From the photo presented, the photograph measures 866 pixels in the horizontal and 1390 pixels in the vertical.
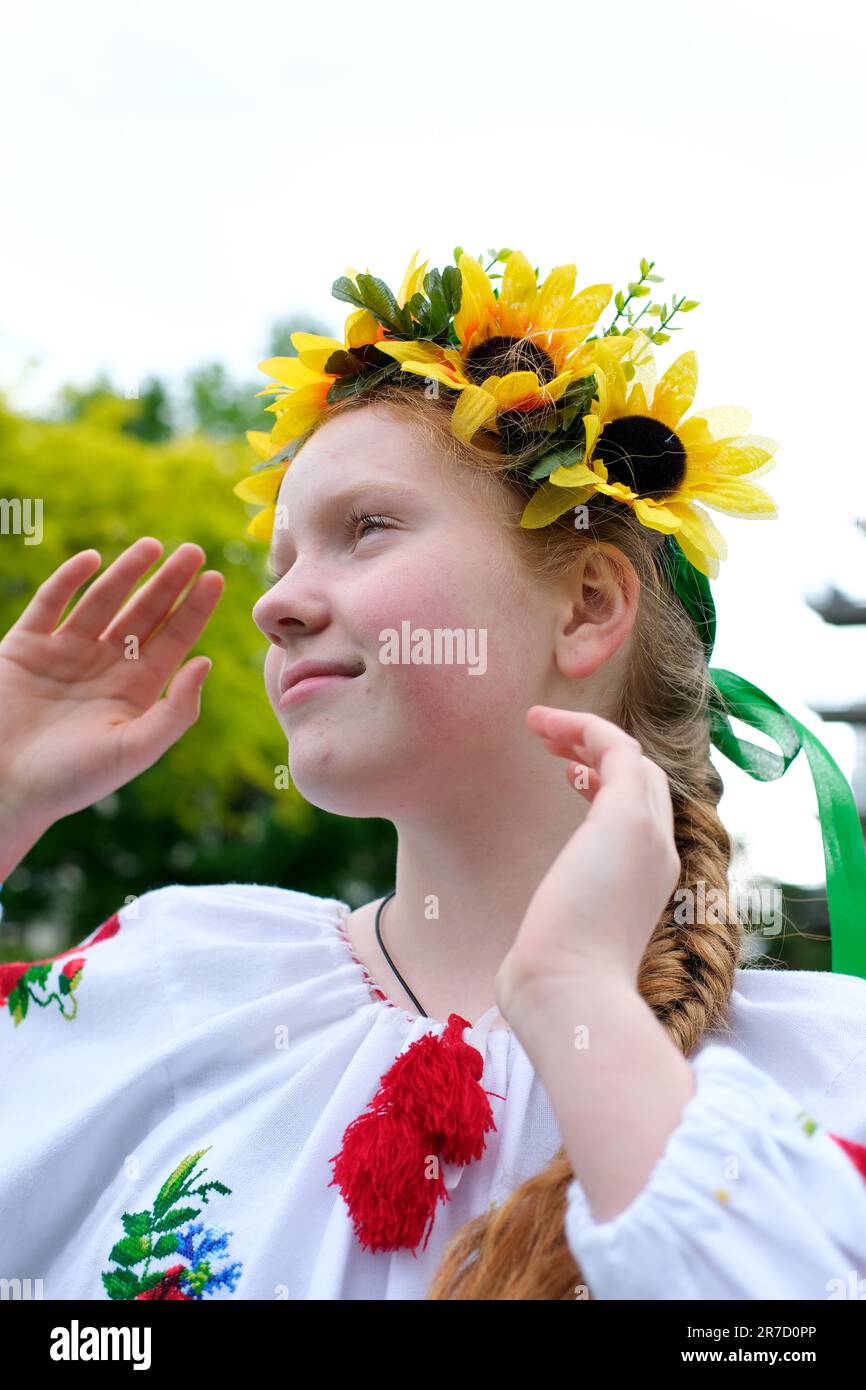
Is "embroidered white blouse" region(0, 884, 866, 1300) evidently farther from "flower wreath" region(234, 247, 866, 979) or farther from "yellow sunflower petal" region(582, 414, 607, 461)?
"yellow sunflower petal" region(582, 414, 607, 461)

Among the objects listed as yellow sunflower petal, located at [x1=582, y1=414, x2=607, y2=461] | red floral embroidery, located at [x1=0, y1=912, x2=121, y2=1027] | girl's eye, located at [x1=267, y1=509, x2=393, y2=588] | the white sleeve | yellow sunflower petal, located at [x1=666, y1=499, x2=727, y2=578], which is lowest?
the white sleeve

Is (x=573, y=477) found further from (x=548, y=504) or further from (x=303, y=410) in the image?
(x=303, y=410)

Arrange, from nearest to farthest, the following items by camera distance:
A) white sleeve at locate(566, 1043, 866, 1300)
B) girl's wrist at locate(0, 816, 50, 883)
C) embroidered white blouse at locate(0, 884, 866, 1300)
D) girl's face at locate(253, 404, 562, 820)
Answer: white sleeve at locate(566, 1043, 866, 1300)
embroidered white blouse at locate(0, 884, 866, 1300)
girl's face at locate(253, 404, 562, 820)
girl's wrist at locate(0, 816, 50, 883)

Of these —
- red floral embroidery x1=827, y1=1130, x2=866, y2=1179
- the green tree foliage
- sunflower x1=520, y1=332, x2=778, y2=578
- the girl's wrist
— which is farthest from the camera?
the green tree foliage

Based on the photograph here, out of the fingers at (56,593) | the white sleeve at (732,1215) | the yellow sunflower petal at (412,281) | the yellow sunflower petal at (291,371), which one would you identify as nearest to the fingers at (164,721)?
the fingers at (56,593)

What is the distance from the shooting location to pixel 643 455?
2150 mm

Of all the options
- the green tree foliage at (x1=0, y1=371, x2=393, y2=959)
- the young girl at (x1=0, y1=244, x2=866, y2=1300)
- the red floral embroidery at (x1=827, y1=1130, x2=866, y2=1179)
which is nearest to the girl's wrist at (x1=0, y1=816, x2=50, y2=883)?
the young girl at (x1=0, y1=244, x2=866, y2=1300)

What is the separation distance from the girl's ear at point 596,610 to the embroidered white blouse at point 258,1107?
58 centimetres

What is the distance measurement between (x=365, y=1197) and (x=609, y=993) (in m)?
0.56

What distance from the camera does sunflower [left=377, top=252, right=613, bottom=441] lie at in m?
2.15

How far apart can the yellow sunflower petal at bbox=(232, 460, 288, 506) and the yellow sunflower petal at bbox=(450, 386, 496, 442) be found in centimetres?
48

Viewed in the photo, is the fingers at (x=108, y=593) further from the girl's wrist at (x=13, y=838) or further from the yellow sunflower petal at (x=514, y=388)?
the yellow sunflower petal at (x=514, y=388)

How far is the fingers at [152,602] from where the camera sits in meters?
2.56
